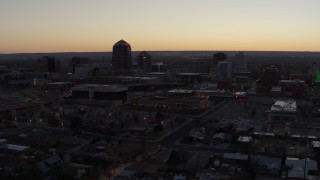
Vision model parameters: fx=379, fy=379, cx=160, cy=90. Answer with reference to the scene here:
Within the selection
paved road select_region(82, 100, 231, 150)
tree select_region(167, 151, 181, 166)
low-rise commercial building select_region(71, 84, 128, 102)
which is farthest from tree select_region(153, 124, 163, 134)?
low-rise commercial building select_region(71, 84, 128, 102)

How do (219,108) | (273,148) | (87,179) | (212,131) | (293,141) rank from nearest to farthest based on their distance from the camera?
(87,179) < (273,148) < (293,141) < (212,131) < (219,108)

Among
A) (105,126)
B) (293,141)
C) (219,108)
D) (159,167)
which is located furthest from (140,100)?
(159,167)

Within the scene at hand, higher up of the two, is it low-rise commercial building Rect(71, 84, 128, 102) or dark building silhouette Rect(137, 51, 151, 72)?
dark building silhouette Rect(137, 51, 151, 72)

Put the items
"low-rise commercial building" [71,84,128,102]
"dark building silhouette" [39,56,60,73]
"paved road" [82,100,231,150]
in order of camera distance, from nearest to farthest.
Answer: "paved road" [82,100,231,150]
"low-rise commercial building" [71,84,128,102]
"dark building silhouette" [39,56,60,73]

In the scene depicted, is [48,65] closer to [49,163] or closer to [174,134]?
[174,134]

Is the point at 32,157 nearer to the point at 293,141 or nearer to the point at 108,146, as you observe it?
the point at 108,146

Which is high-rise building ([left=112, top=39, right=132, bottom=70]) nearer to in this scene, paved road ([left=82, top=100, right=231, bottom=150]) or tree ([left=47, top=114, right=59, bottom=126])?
paved road ([left=82, top=100, right=231, bottom=150])

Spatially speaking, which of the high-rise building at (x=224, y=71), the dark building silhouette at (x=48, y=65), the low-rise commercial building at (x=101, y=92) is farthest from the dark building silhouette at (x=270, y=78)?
the dark building silhouette at (x=48, y=65)

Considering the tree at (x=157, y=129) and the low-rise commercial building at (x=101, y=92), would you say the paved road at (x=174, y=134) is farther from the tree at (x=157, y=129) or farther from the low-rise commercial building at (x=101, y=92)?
the low-rise commercial building at (x=101, y=92)
